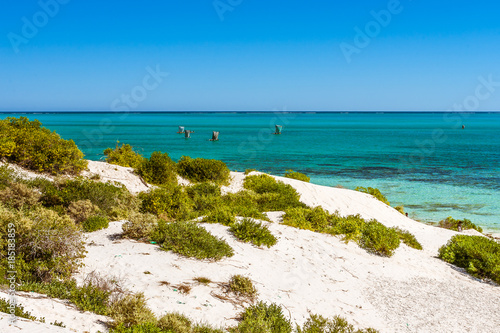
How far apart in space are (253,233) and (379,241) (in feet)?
13.7

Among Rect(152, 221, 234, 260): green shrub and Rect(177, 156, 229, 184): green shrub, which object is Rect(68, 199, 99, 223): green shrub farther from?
Rect(177, 156, 229, 184): green shrub

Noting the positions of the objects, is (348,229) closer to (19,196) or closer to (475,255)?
(475,255)

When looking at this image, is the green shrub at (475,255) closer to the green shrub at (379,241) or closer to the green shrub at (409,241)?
the green shrub at (409,241)

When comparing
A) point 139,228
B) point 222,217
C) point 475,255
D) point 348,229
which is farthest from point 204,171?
point 475,255

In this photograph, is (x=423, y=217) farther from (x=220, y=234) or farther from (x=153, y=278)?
(x=153, y=278)

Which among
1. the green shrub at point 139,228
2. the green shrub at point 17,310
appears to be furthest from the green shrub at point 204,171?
the green shrub at point 17,310

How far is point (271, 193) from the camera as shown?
17344 mm

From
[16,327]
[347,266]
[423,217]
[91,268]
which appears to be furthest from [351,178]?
[16,327]

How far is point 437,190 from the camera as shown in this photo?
28.2 meters

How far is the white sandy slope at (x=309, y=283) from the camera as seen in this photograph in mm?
6965

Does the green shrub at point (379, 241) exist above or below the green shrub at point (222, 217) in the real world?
below

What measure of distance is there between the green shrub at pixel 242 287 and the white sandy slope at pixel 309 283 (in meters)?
0.27

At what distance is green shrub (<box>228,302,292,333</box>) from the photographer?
5964mm

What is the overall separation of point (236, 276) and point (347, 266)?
383cm
